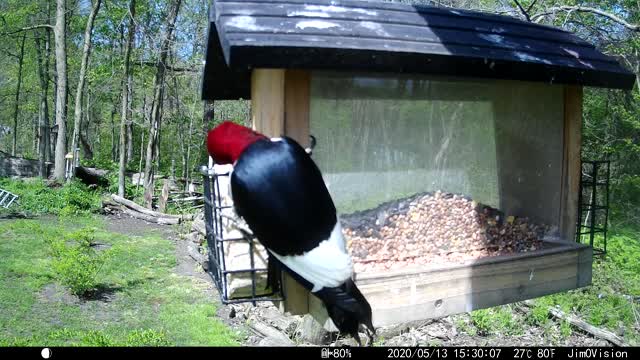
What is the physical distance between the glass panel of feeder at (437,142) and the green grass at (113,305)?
3702 mm

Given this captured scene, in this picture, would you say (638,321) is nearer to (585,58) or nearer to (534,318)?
(534,318)

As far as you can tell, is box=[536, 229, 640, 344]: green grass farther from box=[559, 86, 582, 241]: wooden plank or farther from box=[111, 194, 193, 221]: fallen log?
box=[111, 194, 193, 221]: fallen log

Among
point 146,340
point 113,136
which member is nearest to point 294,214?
point 146,340

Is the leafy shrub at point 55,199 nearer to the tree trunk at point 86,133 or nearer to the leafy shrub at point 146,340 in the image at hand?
the leafy shrub at point 146,340

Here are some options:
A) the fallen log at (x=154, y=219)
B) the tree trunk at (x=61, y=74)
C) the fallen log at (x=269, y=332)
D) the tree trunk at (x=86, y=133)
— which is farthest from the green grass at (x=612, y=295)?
the tree trunk at (x=86, y=133)

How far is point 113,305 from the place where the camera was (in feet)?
24.1

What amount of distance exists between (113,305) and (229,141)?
609 centimetres

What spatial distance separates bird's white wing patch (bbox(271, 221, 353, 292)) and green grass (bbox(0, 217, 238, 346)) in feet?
12.2

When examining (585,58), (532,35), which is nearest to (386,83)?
(532,35)

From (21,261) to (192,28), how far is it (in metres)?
7.21

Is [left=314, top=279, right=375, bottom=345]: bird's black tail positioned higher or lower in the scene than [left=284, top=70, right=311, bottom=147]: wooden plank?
lower

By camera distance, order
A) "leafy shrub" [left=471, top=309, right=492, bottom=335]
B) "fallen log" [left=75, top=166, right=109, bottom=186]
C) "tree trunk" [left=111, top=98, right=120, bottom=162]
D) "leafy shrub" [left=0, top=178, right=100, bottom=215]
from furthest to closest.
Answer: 1. "tree trunk" [left=111, top=98, right=120, bottom=162]
2. "fallen log" [left=75, top=166, right=109, bottom=186]
3. "leafy shrub" [left=0, top=178, right=100, bottom=215]
4. "leafy shrub" [left=471, top=309, right=492, bottom=335]

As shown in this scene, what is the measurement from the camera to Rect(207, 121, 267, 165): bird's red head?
78.0 inches

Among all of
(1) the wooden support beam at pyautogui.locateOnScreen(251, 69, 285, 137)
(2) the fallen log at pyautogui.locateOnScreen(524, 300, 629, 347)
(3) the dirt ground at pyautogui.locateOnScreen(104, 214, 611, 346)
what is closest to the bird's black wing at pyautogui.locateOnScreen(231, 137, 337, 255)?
(1) the wooden support beam at pyautogui.locateOnScreen(251, 69, 285, 137)
